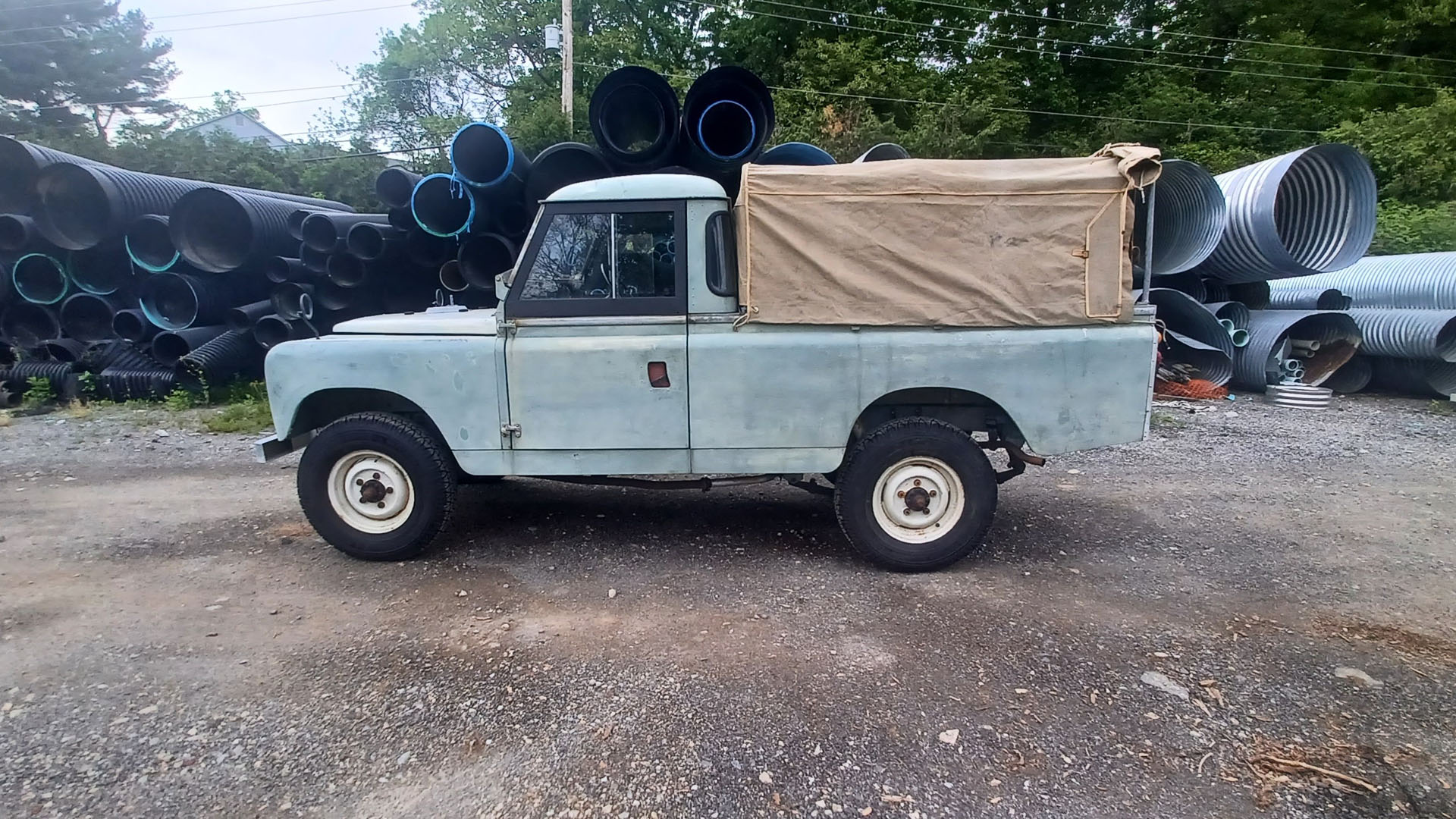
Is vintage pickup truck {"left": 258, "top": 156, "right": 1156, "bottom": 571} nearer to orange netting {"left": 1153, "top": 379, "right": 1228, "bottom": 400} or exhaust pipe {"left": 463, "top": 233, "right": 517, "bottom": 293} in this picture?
exhaust pipe {"left": 463, "top": 233, "right": 517, "bottom": 293}

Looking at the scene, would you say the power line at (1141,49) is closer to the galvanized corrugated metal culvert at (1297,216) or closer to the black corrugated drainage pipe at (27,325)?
the galvanized corrugated metal culvert at (1297,216)

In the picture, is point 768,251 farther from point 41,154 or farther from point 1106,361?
point 41,154

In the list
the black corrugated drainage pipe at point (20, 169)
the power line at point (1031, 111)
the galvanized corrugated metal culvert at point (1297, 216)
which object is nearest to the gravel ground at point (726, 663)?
the galvanized corrugated metal culvert at point (1297, 216)

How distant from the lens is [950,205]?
168 inches

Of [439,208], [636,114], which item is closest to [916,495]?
[636,114]

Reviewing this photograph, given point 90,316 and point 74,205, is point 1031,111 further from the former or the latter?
point 90,316

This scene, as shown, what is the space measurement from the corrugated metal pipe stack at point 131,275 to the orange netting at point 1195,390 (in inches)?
375

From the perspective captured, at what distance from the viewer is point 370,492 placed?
15.2 feet

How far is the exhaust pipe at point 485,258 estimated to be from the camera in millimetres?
8719

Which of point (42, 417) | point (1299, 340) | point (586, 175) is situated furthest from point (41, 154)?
point (1299, 340)

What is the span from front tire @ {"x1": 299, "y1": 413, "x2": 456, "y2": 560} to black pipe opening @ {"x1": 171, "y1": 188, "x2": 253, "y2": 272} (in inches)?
272

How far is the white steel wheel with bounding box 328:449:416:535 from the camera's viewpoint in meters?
4.62

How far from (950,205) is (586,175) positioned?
16.2ft

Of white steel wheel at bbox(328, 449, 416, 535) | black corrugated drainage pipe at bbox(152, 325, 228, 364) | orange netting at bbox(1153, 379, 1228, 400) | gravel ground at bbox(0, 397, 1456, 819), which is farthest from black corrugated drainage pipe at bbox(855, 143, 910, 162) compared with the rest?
black corrugated drainage pipe at bbox(152, 325, 228, 364)
